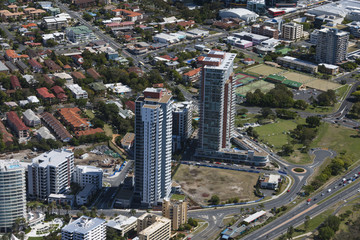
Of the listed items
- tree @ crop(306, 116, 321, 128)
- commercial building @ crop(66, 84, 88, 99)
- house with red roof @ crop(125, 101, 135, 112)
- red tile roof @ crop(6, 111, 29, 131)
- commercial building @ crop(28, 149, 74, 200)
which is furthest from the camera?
commercial building @ crop(66, 84, 88, 99)

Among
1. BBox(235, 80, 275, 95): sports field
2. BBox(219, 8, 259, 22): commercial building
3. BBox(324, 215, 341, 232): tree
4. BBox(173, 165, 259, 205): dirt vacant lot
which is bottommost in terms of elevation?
BBox(173, 165, 259, 205): dirt vacant lot

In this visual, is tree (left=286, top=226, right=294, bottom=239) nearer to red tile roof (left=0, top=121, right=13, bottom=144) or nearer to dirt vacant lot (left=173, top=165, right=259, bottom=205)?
dirt vacant lot (left=173, top=165, right=259, bottom=205)

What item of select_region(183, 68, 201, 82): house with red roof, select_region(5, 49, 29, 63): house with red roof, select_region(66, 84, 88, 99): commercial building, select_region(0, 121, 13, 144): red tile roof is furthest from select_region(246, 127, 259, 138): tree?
select_region(5, 49, 29, 63): house with red roof

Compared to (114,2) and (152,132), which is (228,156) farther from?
(114,2)

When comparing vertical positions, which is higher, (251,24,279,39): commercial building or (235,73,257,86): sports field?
(251,24,279,39): commercial building

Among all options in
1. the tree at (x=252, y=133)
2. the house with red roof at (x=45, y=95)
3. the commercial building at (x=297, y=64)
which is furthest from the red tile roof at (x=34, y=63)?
the commercial building at (x=297, y=64)

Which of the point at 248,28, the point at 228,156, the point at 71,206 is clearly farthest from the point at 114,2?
the point at 71,206

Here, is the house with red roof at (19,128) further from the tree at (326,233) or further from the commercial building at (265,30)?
the commercial building at (265,30)
